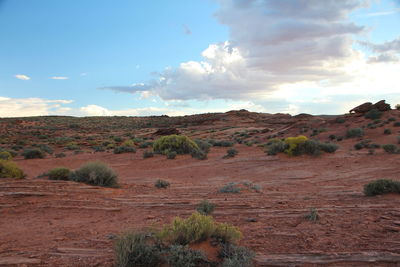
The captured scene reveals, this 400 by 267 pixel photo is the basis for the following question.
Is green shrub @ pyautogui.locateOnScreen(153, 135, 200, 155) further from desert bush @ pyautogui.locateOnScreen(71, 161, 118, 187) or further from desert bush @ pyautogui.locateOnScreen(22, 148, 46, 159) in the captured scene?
desert bush @ pyautogui.locateOnScreen(71, 161, 118, 187)

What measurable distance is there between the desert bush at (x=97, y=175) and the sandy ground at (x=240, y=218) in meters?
0.85

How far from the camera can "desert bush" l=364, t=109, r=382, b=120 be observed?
30281mm

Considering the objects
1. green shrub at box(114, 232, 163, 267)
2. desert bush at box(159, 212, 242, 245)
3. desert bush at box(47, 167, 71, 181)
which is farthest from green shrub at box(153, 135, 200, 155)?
green shrub at box(114, 232, 163, 267)

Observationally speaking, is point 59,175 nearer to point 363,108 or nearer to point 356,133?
point 356,133

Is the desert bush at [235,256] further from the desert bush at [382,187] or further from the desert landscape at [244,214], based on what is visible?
the desert bush at [382,187]

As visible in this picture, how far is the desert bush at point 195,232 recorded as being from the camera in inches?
161

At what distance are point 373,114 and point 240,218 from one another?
1209 inches

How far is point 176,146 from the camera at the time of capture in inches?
832

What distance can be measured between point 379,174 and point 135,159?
14284 millimetres

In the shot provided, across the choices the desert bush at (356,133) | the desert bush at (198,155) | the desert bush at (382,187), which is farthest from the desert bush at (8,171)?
the desert bush at (356,133)

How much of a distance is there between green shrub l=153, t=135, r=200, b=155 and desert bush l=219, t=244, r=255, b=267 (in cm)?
1645

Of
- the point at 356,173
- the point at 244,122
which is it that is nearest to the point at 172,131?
the point at 244,122

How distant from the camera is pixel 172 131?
134ft

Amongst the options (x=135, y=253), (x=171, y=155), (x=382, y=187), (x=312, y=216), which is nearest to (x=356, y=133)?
(x=171, y=155)
